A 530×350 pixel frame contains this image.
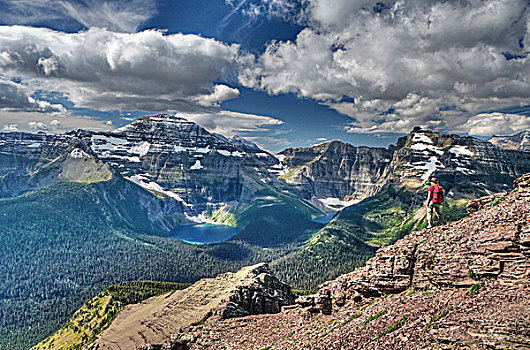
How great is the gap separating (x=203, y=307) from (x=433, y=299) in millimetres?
57739

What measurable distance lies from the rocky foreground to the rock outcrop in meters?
16.2

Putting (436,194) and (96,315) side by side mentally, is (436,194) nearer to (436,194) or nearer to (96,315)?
(436,194)

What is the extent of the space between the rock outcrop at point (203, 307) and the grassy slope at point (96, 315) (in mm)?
38160

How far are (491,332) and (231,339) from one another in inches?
1195

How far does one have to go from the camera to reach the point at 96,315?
129000 mm

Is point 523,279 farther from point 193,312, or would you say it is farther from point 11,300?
point 11,300

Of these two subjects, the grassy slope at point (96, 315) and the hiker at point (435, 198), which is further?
the grassy slope at point (96, 315)

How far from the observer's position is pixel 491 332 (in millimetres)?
16750

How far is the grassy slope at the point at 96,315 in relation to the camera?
383 feet

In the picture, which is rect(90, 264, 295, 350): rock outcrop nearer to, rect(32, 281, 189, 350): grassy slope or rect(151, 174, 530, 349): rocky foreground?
rect(151, 174, 530, 349): rocky foreground

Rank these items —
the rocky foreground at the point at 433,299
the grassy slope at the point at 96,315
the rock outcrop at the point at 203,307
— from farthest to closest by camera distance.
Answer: the grassy slope at the point at 96,315
the rock outcrop at the point at 203,307
the rocky foreground at the point at 433,299

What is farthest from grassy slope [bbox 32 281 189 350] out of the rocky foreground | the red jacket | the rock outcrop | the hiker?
the red jacket

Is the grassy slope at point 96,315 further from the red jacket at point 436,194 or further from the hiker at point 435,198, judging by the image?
the red jacket at point 436,194

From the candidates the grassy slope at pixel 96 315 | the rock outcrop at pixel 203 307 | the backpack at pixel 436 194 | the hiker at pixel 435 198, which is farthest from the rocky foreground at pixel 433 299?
the grassy slope at pixel 96 315
